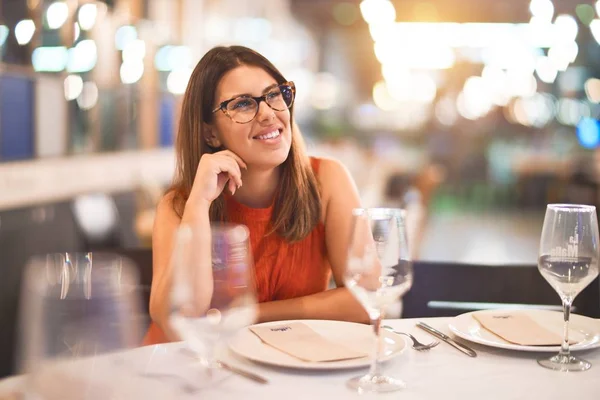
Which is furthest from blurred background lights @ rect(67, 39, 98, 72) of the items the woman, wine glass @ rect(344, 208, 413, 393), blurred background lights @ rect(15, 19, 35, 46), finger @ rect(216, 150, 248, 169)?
wine glass @ rect(344, 208, 413, 393)

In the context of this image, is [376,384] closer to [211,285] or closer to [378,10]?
[211,285]

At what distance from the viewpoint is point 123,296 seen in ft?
2.20

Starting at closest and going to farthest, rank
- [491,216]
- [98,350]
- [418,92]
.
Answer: [98,350], [491,216], [418,92]

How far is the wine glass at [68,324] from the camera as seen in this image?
62 cm

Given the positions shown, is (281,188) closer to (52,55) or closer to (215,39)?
(52,55)

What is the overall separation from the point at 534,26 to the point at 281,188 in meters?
12.1

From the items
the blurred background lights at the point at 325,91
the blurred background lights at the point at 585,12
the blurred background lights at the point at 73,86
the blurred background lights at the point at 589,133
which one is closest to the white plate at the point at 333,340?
the blurred background lights at the point at 73,86

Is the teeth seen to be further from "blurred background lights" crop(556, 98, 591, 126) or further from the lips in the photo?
"blurred background lights" crop(556, 98, 591, 126)

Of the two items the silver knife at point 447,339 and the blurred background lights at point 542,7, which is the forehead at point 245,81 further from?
the blurred background lights at point 542,7

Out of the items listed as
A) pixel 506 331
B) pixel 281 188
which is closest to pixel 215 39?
pixel 281 188

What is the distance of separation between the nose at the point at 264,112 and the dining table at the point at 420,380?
818 mm

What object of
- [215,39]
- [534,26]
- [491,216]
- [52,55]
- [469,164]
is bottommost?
[491,216]

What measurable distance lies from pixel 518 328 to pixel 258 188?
3.22 ft

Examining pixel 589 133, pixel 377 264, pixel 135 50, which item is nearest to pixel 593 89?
pixel 589 133
